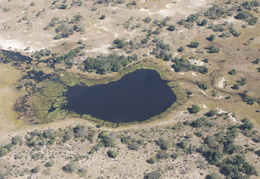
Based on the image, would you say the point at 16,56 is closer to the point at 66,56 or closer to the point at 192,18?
the point at 66,56

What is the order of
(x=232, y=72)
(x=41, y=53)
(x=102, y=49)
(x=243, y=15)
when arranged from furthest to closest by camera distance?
(x=243, y=15)
(x=102, y=49)
(x=41, y=53)
(x=232, y=72)

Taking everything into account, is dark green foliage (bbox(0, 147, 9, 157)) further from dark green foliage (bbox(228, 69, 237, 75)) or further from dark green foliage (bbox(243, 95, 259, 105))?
dark green foliage (bbox(228, 69, 237, 75))

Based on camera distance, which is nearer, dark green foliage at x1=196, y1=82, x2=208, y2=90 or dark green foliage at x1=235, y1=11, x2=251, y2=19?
dark green foliage at x1=196, y1=82, x2=208, y2=90

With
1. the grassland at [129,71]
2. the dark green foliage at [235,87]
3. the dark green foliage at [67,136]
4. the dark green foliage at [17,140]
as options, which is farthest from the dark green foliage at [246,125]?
the dark green foliage at [17,140]

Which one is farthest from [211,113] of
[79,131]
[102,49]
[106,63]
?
[102,49]

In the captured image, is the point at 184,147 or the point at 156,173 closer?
the point at 156,173

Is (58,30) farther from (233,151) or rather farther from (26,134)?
(233,151)

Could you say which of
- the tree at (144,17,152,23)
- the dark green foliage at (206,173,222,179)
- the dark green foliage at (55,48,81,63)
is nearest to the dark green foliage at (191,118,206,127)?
the dark green foliage at (206,173,222,179)

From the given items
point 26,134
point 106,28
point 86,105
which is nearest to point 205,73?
point 86,105

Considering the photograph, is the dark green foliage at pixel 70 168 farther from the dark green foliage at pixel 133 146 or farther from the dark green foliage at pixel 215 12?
the dark green foliage at pixel 215 12
